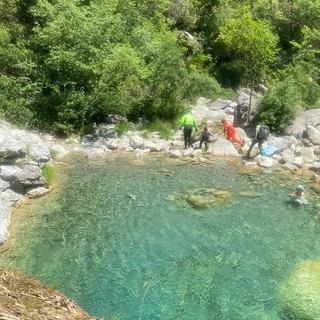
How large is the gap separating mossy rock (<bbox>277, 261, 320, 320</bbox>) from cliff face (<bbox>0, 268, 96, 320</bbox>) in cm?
591

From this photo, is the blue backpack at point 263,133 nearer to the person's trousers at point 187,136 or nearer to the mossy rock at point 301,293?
the person's trousers at point 187,136

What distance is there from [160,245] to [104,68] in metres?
12.8

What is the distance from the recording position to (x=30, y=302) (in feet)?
22.9

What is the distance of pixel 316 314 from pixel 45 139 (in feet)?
53.5

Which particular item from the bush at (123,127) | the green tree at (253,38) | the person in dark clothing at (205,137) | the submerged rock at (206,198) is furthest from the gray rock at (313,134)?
the bush at (123,127)

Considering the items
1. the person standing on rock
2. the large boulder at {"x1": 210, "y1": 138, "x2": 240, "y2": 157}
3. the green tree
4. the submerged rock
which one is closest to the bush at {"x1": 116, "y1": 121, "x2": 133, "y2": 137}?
the large boulder at {"x1": 210, "y1": 138, "x2": 240, "y2": 157}

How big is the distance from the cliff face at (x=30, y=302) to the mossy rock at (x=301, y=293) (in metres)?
5.91

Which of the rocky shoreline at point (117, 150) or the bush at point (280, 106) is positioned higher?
the bush at point (280, 106)

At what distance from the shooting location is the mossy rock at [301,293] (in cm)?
1062

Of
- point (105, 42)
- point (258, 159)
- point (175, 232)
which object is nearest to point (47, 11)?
point (105, 42)

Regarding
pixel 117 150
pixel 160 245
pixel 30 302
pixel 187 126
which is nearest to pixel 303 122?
pixel 187 126

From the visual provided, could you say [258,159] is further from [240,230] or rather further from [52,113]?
[52,113]

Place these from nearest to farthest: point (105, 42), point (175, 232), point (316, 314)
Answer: point (316, 314), point (175, 232), point (105, 42)

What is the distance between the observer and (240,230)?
1505 centimetres
